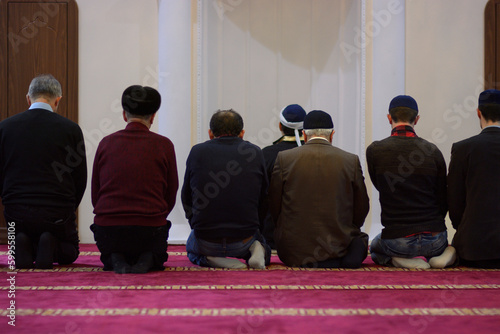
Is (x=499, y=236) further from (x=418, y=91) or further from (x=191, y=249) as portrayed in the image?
(x=418, y=91)

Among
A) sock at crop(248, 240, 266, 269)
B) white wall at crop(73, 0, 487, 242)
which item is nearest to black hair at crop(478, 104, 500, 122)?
sock at crop(248, 240, 266, 269)

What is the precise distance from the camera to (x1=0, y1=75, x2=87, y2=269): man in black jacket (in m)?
3.72

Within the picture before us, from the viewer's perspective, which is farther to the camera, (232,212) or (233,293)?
(232,212)

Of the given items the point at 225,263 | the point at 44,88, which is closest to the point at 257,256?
the point at 225,263

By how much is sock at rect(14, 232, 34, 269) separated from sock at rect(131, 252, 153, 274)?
615 mm

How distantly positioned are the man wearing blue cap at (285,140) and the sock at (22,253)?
158cm

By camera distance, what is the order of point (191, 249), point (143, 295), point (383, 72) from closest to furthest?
point (143, 295) → point (191, 249) → point (383, 72)

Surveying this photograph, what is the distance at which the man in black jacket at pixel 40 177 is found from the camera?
372 cm

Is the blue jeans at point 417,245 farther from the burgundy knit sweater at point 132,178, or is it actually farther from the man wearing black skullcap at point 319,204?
the burgundy knit sweater at point 132,178

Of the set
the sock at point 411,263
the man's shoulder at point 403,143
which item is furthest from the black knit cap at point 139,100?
the sock at point 411,263

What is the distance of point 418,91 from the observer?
19.7 ft

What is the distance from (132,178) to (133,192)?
7cm

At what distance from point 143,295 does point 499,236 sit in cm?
216

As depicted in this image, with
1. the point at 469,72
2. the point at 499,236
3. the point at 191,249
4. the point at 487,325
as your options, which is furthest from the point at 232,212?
the point at 469,72
